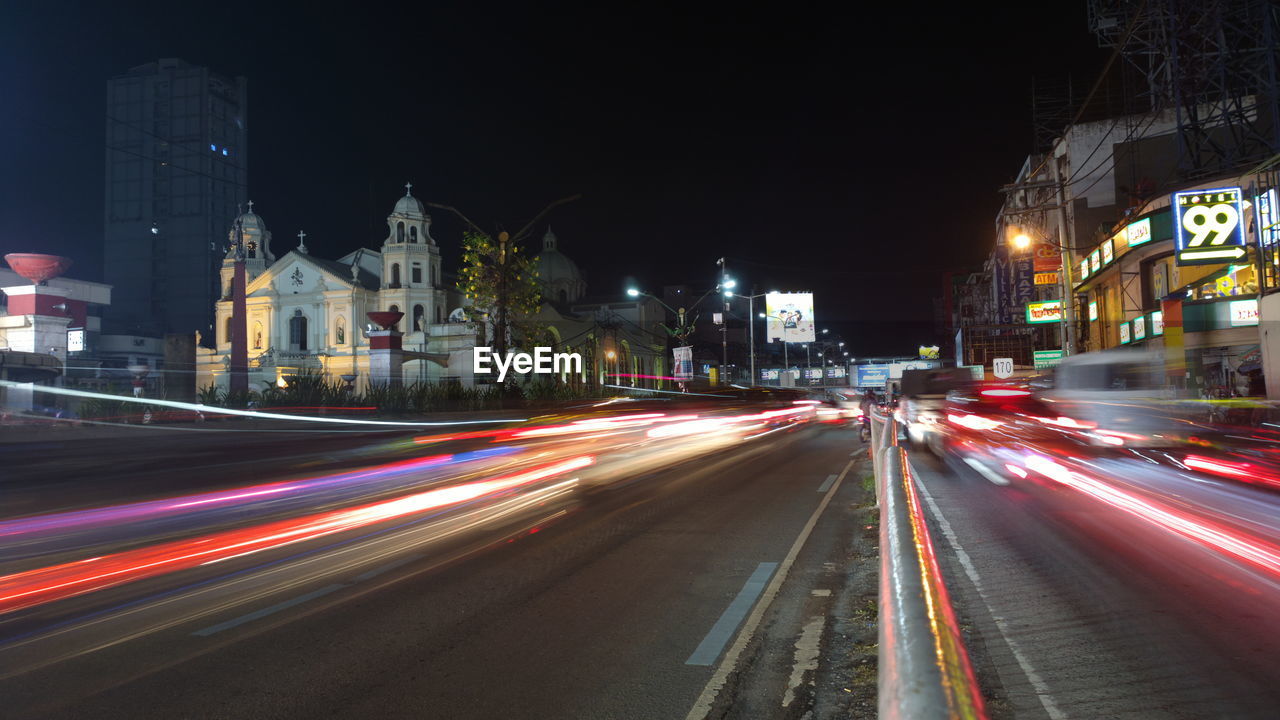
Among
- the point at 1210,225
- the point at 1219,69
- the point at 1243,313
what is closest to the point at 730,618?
the point at 1210,225

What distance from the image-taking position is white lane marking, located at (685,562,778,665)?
5.18 metres

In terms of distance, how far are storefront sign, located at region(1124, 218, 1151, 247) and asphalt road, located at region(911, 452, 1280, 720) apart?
28575 millimetres

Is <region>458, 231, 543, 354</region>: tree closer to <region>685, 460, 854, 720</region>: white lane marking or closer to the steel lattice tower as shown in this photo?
<region>685, 460, 854, 720</region>: white lane marking

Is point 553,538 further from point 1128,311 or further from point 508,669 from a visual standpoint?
point 1128,311

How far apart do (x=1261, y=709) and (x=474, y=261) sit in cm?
3321

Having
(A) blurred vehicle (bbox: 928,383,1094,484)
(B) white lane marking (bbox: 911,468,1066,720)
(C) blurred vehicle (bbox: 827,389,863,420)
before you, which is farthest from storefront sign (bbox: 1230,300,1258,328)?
(B) white lane marking (bbox: 911,468,1066,720)

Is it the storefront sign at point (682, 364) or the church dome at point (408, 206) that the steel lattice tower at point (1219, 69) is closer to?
the storefront sign at point (682, 364)

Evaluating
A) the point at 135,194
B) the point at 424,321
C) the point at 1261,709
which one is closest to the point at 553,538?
the point at 1261,709

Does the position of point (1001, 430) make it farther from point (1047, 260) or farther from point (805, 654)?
point (1047, 260)

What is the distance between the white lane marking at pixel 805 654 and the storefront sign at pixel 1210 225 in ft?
104

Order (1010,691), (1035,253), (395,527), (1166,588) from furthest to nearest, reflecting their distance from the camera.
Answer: (1035,253) → (395,527) → (1166,588) → (1010,691)

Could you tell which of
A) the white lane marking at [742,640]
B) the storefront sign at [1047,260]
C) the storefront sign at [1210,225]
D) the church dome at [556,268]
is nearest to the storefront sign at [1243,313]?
the storefront sign at [1210,225]

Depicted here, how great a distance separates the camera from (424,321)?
7319 cm

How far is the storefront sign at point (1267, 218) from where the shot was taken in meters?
26.0
